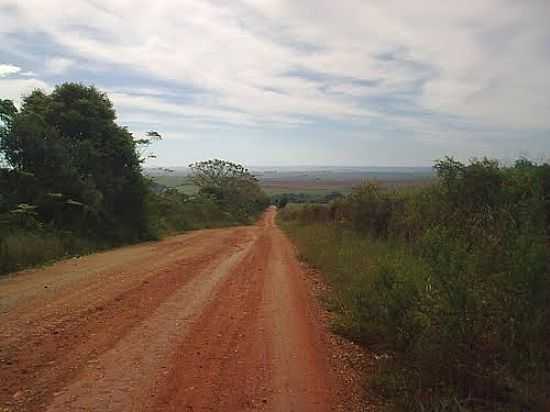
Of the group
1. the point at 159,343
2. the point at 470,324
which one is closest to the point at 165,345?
the point at 159,343

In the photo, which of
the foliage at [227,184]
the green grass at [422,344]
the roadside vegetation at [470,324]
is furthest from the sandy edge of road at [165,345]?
the foliage at [227,184]

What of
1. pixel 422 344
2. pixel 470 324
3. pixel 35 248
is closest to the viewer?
pixel 470 324

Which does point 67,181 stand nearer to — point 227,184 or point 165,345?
point 165,345

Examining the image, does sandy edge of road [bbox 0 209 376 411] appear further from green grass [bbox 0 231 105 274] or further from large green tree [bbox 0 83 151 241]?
large green tree [bbox 0 83 151 241]

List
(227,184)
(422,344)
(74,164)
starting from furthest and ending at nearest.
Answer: (227,184), (74,164), (422,344)

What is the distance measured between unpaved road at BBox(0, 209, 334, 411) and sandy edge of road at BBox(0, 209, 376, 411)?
0.05 ft

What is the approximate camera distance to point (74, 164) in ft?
64.1

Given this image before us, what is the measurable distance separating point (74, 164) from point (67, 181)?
3.62 ft

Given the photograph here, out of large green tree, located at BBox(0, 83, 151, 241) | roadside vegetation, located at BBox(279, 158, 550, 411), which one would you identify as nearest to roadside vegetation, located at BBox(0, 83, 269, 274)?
large green tree, located at BBox(0, 83, 151, 241)

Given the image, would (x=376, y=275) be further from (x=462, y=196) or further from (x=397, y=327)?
(x=462, y=196)

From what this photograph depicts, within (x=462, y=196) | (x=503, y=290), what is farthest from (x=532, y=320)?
(x=462, y=196)

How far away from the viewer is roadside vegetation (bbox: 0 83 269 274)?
640 inches

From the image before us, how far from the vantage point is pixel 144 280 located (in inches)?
460

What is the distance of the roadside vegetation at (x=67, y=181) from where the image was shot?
16266 millimetres
